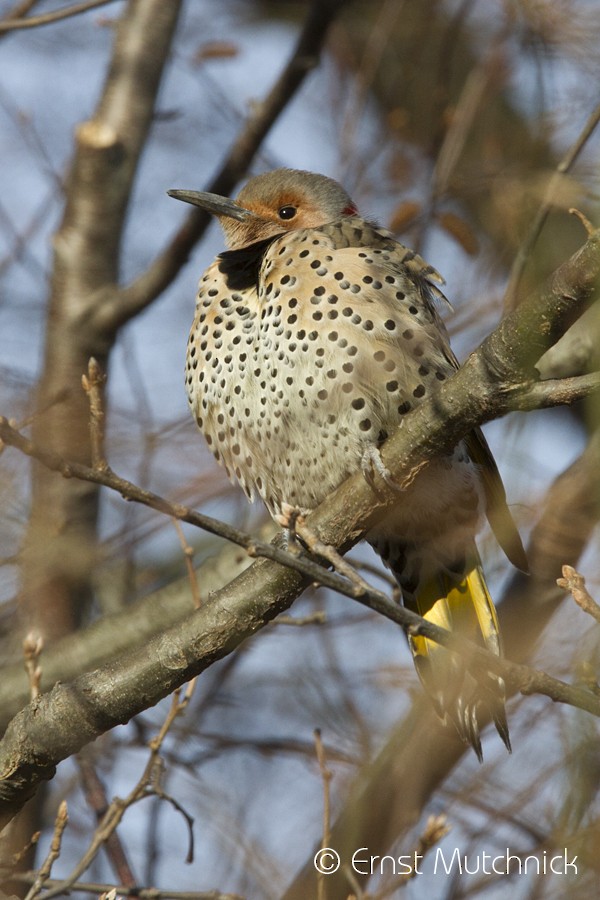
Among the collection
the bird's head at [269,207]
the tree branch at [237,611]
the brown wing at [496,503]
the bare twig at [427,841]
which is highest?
the bird's head at [269,207]

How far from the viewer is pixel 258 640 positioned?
5586mm

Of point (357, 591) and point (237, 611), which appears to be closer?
point (357, 591)

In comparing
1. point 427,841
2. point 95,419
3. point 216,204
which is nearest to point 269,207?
point 216,204

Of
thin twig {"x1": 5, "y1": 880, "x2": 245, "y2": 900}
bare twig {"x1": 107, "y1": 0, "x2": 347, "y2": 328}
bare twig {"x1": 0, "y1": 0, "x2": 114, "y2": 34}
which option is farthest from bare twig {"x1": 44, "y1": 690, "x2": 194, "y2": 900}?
bare twig {"x1": 0, "y1": 0, "x2": 114, "y2": 34}

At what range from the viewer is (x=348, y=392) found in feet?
13.3

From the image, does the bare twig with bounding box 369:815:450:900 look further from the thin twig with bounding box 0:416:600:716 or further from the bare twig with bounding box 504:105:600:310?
the bare twig with bounding box 504:105:600:310

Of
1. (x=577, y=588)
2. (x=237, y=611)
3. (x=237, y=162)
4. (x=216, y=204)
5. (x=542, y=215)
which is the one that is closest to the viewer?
(x=577, y=588)

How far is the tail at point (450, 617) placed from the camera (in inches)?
171

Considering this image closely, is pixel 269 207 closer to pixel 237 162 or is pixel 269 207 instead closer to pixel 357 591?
pixel 237 162

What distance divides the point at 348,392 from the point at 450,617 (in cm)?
113

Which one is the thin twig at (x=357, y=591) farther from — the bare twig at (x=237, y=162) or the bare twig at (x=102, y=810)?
the bare twig at (x=237, y=162)

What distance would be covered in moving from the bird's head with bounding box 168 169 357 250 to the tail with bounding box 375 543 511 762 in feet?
4.72

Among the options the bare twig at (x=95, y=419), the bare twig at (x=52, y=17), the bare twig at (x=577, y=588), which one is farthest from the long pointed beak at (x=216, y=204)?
the bare twig at (x=577, y=588)

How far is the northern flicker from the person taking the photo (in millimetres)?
4066
